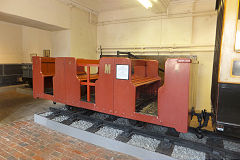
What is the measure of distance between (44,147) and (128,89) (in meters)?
1.92

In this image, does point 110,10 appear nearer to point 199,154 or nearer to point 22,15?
point 22,15

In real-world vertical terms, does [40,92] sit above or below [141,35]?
below

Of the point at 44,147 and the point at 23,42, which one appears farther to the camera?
the point at 23,42

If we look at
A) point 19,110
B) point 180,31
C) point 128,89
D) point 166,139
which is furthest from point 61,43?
point 166,139

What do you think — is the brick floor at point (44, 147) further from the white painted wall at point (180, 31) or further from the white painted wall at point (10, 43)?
the white painted wall at point (10, 43)

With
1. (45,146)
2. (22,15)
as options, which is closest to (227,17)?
(45,146)

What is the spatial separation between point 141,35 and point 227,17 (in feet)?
16.8

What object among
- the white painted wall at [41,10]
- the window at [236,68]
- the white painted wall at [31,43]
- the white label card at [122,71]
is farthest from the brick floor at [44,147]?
the white painted wall at [31,43]

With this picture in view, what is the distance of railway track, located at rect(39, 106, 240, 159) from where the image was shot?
7.97 feet

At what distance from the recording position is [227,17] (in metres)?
2.16

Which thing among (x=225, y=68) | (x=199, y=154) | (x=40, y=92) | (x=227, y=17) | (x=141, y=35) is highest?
(x=141, y=35)

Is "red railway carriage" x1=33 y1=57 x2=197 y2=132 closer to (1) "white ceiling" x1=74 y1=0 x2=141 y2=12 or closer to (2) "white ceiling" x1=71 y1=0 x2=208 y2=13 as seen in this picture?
(2) "white ceiling" x1=71 y1=0 x2=208 y2=13

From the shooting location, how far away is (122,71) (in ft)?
9.25

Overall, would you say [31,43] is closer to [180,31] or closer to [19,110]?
Result: [19,110]
